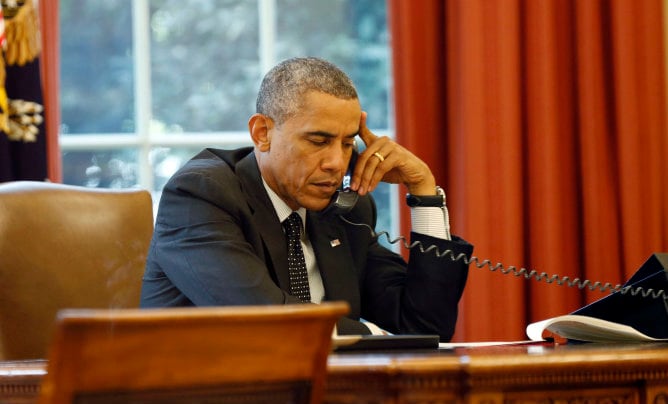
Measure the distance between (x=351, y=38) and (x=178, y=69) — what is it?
2.47 feet

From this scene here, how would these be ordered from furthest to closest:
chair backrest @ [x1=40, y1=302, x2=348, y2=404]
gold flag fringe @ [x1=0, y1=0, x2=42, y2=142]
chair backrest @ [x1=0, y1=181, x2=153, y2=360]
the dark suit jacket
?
gold flag fringe @ [x1=0, y1=0, x2=42, y2=142] < chair backrest @ [x1=0, y1=181, x2=153, y2=360] < the dark suit jacket < chair backrest @ [x1=40, y1=302, x2=348, y2=404]

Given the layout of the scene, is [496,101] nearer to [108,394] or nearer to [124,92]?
[124,92]

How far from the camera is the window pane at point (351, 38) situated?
4.36m

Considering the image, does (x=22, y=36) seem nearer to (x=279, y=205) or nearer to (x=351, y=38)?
(x=351, y=38)

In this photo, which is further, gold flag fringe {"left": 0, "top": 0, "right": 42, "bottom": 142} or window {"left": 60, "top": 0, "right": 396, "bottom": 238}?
window {"left": 60, "top": 0, "right": 396, "bottom": 238}

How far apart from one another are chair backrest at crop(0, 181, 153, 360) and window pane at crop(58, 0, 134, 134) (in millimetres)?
1541

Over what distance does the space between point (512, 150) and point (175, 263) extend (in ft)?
6.44

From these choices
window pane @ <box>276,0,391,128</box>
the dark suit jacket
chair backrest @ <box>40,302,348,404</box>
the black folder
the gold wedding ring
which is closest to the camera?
chair backrest @ <box>40,302,348,404</box>

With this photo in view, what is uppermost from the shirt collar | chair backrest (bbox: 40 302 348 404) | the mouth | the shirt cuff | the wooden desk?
the mouth

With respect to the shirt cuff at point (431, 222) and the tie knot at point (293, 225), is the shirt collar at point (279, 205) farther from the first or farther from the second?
the shirt cuff at point (431, 222)

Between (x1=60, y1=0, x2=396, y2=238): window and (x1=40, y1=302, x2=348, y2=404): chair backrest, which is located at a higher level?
(x1=60, y1=0, x2=396, y2=238): window

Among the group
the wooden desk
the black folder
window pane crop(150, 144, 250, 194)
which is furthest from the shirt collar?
window pane crop(150, 144, 250, 194)

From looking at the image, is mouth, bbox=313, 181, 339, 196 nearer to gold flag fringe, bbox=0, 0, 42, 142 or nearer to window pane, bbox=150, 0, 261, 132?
gold flag fringe, bbox=0, 0, 42, 142

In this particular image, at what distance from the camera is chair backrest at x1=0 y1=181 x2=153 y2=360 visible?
2.54m
